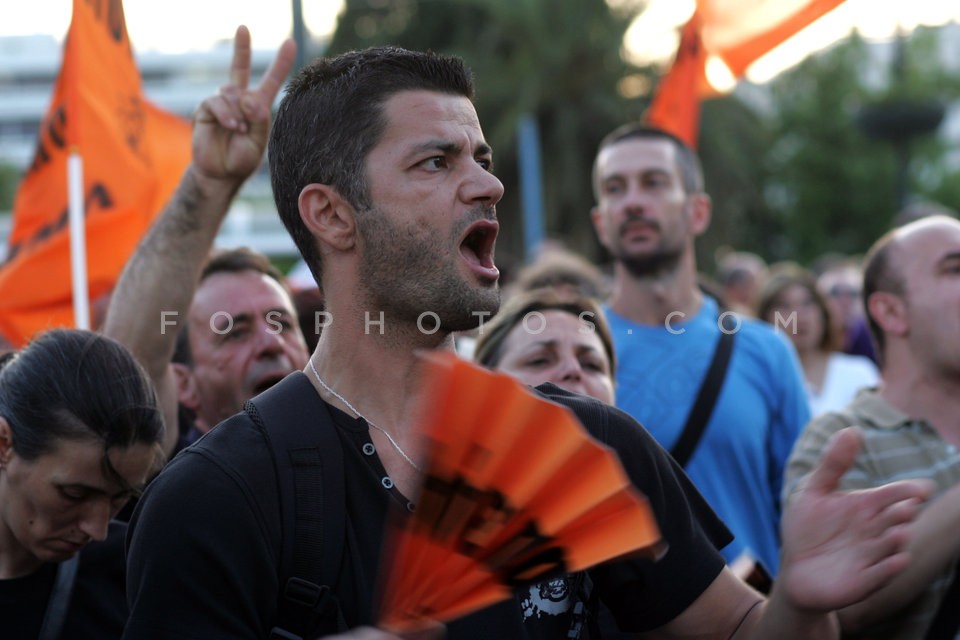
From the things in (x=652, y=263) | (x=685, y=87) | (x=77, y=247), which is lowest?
(x=652, y=263)

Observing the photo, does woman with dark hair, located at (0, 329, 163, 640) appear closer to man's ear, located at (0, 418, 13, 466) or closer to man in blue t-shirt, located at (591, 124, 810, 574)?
man's ear, located at (0, 418, 13, 466)

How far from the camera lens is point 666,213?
541cm

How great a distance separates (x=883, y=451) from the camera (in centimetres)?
370

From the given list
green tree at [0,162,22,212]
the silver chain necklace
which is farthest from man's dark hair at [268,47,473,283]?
green tree at [0,162,22,212]

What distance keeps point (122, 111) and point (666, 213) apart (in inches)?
98.9

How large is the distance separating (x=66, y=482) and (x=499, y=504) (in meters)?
1.56

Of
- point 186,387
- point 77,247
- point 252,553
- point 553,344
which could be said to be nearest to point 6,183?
point 77,247

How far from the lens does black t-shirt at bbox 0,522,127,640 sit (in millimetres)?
3012

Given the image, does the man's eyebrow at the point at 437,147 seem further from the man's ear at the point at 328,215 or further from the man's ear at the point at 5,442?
the man's ear at the point at 5,442

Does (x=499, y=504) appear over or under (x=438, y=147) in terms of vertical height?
under

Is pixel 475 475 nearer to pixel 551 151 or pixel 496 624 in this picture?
pixel 496 624

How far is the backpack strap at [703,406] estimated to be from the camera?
4645 millimetres

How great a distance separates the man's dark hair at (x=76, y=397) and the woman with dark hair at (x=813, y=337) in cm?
476

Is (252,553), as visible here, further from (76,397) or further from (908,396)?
(908,396)
